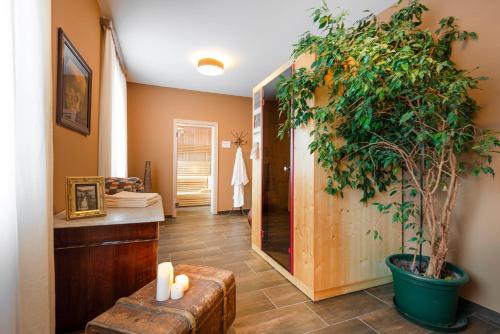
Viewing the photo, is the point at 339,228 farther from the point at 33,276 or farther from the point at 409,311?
the point at 33,276

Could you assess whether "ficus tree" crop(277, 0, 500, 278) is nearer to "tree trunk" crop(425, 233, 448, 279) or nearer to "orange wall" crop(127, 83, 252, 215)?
"tree trunk" crop(425, 233, 448, 279)

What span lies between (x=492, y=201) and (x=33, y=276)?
2760mm

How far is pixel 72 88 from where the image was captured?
1727 mm

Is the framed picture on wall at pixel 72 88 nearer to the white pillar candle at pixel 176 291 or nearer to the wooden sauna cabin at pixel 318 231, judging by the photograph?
the white pillar candle at pixel 176 291

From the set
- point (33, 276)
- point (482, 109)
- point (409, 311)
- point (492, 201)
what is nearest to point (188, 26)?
point (33, 276)

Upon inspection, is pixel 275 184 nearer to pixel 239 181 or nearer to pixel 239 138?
pixel 239 181

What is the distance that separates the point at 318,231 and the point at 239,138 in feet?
12.0

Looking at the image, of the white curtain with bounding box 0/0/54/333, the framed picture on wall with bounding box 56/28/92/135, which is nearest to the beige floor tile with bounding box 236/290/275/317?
the white curtain with bounding box 0/0/54/333

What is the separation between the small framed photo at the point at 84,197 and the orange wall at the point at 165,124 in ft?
11.0

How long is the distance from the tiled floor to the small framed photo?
4.00 feet

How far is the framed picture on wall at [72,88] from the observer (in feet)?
4.97

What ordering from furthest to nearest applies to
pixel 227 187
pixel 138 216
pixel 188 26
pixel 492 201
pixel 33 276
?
pixel 227 187 → pixel 188 26 → pixel 492 201 → pixel 138 216 → pixel 33 276

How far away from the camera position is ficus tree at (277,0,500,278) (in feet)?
4.61

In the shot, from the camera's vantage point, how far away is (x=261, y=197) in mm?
2740
